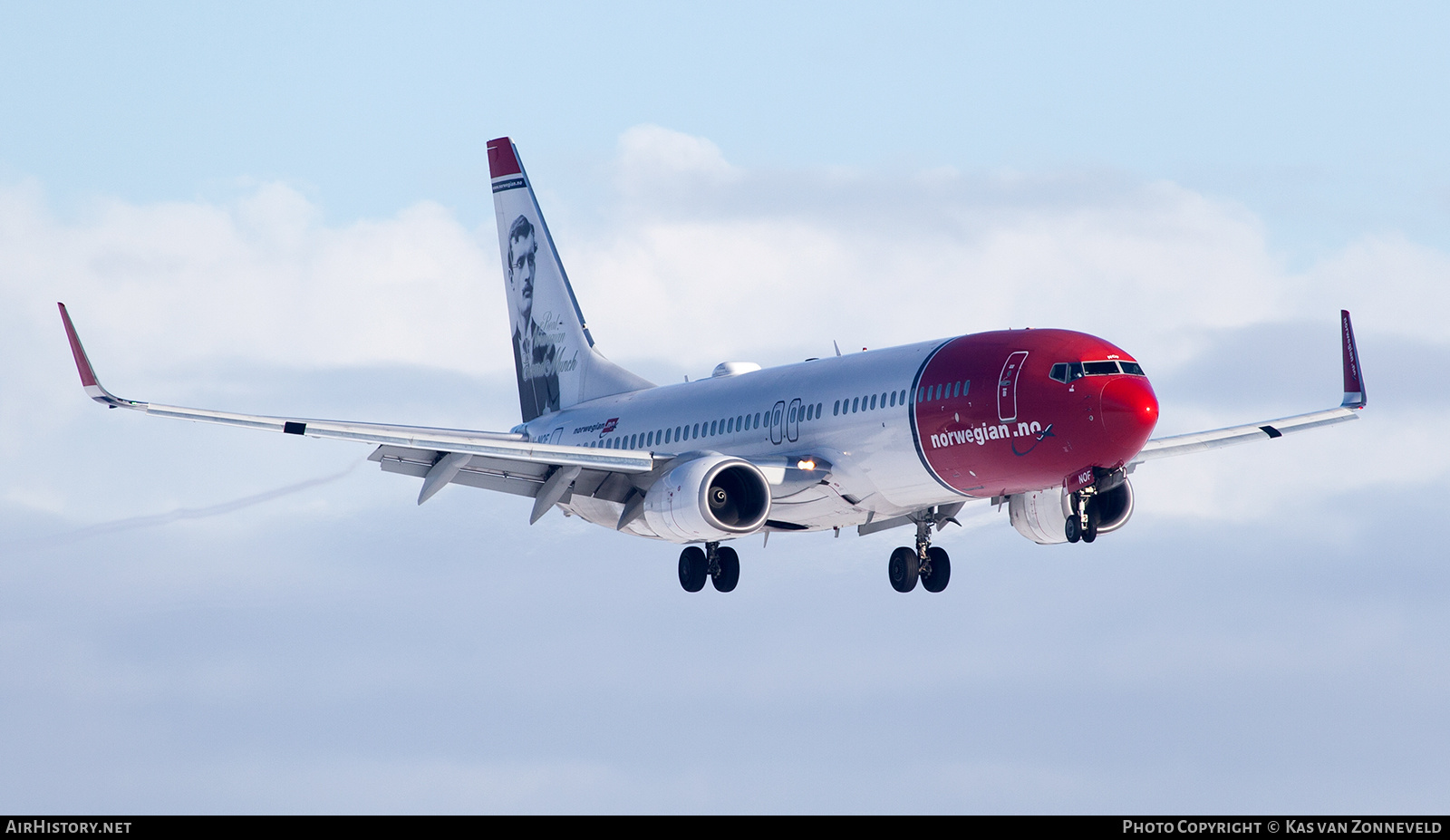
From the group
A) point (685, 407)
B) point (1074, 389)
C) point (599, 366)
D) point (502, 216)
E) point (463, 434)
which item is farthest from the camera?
point (502, 216)

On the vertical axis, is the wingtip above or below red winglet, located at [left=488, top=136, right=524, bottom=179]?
below

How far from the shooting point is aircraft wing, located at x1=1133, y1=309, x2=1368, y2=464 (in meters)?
46.5

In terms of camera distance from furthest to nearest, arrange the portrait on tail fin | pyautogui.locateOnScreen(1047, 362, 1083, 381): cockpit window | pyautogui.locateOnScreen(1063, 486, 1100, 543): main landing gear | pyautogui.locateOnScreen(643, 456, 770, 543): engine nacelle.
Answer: the portrait on tail fin, pyautogui.locateOnScreen(643, 456, 770, 543): engine nacelle, pyautogui.locateOnScreen(1063, 486, 1100, 543): main landing gear, pyautogui.locateOnScreen(1047, 362, 1083, 381): cockpit window

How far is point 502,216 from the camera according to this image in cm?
6309

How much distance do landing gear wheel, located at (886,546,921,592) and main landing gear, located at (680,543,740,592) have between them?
440cm

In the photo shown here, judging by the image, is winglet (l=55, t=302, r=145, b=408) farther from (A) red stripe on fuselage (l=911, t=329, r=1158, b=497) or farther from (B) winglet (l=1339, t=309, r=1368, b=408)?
(B) winglet (l=1339, t=309, r=1368, b=408)

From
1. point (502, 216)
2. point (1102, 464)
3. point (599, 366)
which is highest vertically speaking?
point (502, 216)

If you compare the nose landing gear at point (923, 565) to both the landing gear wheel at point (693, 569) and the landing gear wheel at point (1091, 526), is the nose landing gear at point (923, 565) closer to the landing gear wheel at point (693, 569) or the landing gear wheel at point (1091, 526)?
the landing gear wheel at point (693, 569)

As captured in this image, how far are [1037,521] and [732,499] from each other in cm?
797

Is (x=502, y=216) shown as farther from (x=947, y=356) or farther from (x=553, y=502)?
(x=947, y=356)

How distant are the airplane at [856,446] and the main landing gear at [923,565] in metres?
0.04

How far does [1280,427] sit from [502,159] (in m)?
29.2

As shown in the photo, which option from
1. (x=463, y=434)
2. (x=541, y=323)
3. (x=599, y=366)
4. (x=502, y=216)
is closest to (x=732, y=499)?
(x=463, y=434)

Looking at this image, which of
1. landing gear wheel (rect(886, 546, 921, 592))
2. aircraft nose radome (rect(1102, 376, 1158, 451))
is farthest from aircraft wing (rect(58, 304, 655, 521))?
aircraft nose radome (rect(1102, 376, 1158, 451))
